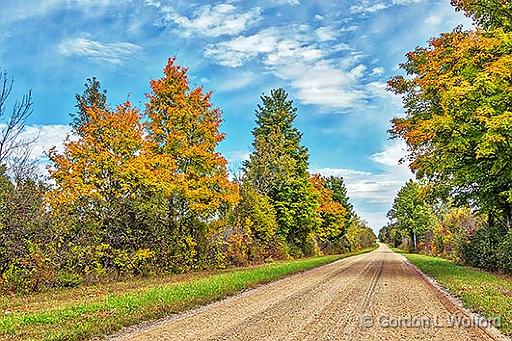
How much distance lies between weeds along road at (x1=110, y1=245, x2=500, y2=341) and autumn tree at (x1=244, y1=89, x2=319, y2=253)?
94.0ft

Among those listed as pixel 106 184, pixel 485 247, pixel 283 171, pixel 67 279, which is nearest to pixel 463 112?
pixel 485 247

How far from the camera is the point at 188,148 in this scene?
2562cm

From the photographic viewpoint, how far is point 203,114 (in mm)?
26734

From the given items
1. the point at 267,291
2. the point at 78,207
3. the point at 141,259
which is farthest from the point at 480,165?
the point at 78,207

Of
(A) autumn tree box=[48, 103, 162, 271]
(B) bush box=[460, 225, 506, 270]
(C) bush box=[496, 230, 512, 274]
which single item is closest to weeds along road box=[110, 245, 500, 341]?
(C) bush box=[496, 230, 512, 274]

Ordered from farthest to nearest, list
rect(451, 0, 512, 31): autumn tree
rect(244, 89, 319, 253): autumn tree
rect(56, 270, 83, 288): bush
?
rect(244, 89, 319, 253): autumn tree, rect(451, 0, 512, 31): autumn tree, rect(56, 270, 83, 288): bush

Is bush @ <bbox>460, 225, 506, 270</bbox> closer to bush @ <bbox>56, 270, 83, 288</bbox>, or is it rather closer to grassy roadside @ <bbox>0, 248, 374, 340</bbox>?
grassy roadside @ <bbox>0, 248, 374, 340</bbox>

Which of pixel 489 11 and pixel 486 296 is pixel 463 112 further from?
pixel 486 296

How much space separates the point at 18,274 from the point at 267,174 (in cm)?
2951

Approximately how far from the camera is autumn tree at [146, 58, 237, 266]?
82.9 feet

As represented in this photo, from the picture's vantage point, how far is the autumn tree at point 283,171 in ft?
144

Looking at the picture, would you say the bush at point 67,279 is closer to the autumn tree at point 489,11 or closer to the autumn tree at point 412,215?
the autumn tree at point 489,11

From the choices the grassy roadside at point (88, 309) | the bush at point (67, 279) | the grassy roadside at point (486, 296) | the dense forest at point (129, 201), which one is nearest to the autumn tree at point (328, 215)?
the dense forest at point (129, 201)

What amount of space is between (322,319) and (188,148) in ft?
56.5
